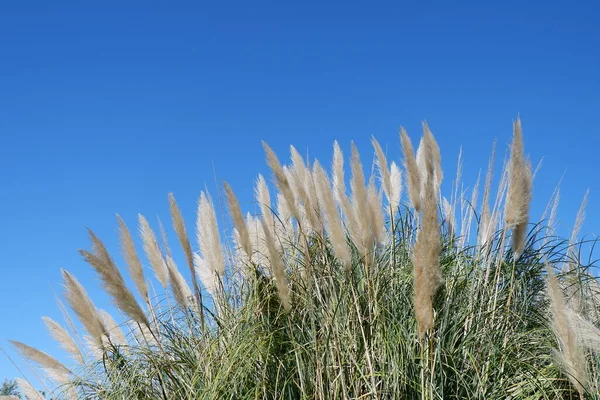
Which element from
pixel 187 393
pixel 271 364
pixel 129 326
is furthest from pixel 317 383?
pixel 129 326

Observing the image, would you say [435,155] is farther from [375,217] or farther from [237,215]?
[237,215]

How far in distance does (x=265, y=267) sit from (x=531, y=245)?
4.72 ft

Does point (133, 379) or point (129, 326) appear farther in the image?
point (129, 326)

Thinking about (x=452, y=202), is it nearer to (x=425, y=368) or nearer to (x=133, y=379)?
(x=425, y=368)

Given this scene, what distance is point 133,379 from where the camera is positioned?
3.05 meters

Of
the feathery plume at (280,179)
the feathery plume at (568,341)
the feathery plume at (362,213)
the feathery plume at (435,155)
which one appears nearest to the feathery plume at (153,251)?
the feathery plume at (280,179)

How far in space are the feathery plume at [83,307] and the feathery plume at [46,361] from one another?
60cm

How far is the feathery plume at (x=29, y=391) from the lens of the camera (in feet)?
11.9

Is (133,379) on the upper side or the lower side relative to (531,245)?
lower

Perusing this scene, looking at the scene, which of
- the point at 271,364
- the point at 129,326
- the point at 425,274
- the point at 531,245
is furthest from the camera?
the point at 531,245

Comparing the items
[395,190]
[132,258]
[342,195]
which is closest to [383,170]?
[395,190]

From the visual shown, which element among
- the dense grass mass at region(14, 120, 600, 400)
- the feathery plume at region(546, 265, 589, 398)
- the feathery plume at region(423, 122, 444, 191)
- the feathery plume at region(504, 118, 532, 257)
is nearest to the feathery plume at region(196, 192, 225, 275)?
the dense grass mass at region(14, 120, 600, 400)

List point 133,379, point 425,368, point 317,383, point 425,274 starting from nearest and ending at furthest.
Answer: point 425,274 → point 425,368 → point 317,383 → point 133,379

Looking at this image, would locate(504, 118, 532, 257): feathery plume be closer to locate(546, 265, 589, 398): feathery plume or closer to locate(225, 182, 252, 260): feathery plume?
locate(546, 265, 589, 398): feathery plume
